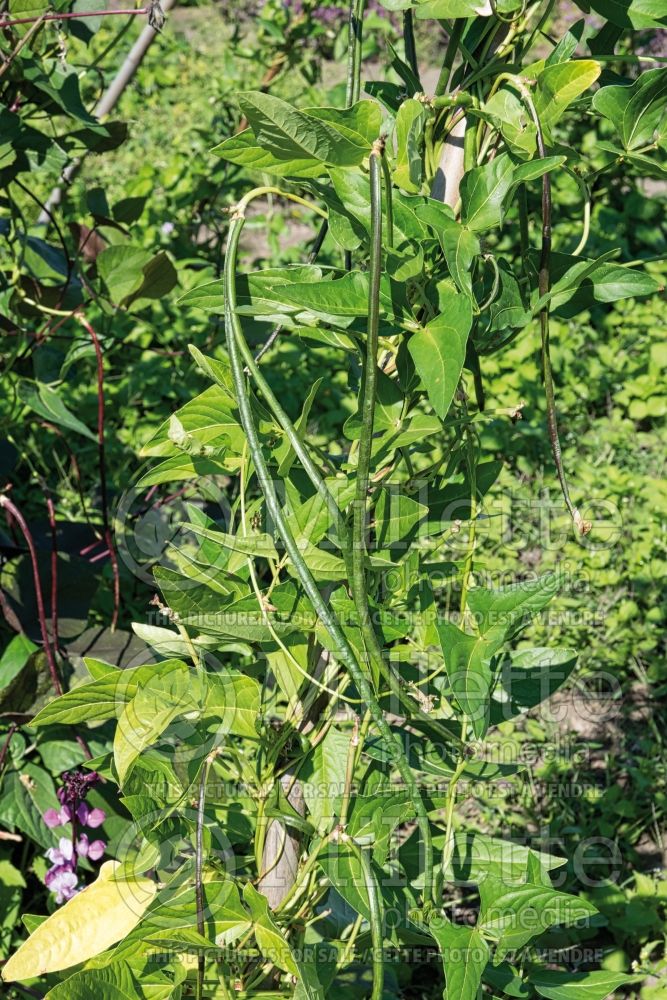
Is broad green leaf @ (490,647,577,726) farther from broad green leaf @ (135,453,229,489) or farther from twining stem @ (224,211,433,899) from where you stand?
broad green leaf @ (135,453,229,489)

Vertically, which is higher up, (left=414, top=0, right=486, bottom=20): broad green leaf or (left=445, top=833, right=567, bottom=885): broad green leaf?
(left=414, top=0, right=486, bottom=20): broad green leaf

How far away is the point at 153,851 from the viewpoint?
2.83 feet

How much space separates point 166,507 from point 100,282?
16.9 inches

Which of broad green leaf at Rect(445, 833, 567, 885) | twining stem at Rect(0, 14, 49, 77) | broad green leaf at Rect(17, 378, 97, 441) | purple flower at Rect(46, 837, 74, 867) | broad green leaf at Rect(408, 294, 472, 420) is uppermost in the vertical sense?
twining stem at Rect(0, 14, 49, 77)

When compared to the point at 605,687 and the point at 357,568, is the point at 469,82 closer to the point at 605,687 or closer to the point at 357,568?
the point at 357,568

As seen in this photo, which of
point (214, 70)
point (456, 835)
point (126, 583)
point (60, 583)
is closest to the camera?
point (456, 835)

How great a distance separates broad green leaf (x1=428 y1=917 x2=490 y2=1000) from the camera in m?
0.75

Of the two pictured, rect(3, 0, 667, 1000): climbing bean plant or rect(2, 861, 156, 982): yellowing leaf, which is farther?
rect(2, 861, 156, 982): yellowing leaf

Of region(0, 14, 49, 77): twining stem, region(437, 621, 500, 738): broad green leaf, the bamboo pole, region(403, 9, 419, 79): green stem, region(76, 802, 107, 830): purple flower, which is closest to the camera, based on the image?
region(437, 621, 500, 738): broad green leaf

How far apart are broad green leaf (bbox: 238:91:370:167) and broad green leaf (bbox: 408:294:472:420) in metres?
0.13

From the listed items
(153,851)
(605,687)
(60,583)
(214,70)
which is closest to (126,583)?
(60,583)

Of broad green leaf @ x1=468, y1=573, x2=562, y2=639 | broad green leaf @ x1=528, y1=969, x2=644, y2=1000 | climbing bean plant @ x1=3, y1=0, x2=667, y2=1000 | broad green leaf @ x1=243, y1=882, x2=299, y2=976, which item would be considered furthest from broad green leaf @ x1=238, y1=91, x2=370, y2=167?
broad green leaf @ x1=528, y1=969, x2=644, y2=1000

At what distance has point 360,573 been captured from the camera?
0.71m

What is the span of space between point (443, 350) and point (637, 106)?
0.79 ft
